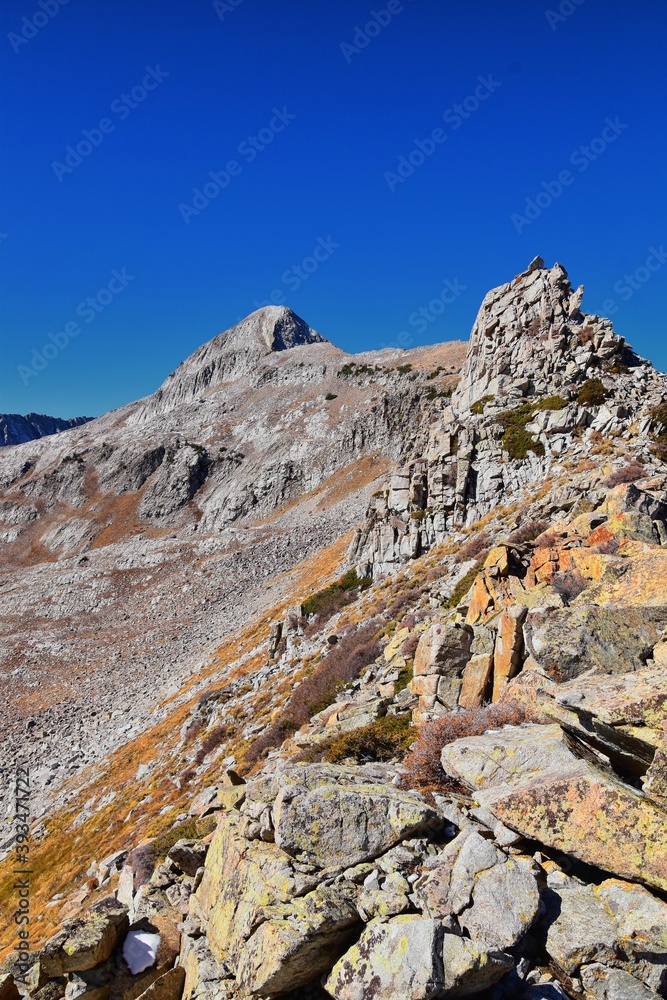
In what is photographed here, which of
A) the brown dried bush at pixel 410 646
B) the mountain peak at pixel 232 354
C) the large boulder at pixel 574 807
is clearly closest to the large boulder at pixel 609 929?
the large boulder at pixel 574 807

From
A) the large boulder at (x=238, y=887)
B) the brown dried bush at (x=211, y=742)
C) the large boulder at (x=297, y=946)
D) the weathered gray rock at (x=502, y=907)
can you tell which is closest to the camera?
the weathered gray rock at (x=502, y=907)

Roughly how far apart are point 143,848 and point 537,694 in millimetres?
10235

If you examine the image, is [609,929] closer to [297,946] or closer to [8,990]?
[297,946]

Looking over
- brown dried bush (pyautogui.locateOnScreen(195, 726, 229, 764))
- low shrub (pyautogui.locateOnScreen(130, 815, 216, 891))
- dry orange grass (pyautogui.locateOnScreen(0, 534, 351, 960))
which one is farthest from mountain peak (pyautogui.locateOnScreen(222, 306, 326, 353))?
low shrub (pyautogui.locateOnScreen(130, 815, 216, 891))

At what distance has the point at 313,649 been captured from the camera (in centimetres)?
2550

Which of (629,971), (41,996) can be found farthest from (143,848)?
(629,971)

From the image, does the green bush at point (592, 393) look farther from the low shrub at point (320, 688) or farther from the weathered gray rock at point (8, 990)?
the weathered gray rock at point (8, 990)

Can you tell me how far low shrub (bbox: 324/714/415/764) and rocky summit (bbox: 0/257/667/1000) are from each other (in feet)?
0.22

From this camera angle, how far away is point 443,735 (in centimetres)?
991

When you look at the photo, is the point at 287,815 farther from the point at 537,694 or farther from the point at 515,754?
the point at 537,694

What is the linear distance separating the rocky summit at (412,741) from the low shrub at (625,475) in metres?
0.11

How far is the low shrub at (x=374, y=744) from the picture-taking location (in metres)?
11.2

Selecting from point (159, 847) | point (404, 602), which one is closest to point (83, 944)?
point (159, 847)

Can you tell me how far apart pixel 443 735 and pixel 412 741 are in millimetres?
1374
